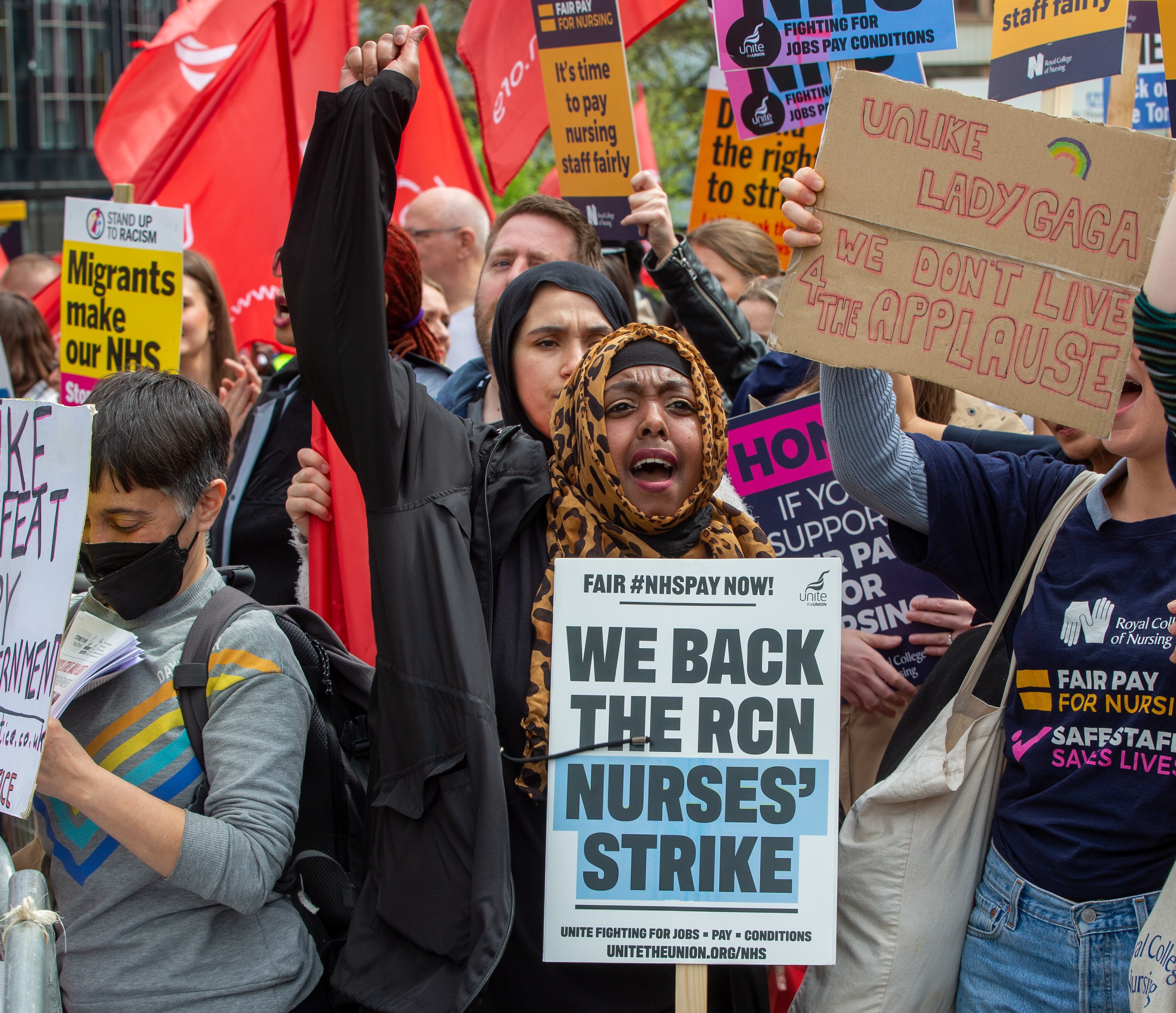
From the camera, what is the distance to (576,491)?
2.33 meters

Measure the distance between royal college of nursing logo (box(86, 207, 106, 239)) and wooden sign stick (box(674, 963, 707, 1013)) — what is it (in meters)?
3.37

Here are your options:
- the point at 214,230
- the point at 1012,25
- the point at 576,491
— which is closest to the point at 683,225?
the point at 214,230

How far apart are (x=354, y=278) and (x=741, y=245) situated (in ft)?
9.98

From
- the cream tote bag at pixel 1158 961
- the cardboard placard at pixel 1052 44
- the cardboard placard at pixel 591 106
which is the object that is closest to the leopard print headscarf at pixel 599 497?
the cream tote bag at pixel 1158 961

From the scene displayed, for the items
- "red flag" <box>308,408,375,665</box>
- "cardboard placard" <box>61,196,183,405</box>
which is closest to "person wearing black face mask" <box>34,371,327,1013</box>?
"red flag" <box>308,408,375,665</box>

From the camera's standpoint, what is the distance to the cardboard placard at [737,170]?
5621 millimetres

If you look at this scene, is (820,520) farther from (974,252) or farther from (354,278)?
(354,278)

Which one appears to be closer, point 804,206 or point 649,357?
point 804,206

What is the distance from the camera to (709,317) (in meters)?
3.77

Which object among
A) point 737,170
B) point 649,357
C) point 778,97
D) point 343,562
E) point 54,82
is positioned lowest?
point 343,562

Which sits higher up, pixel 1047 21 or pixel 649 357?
pixel 1047 21

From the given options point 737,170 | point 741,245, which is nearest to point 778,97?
point 741,245

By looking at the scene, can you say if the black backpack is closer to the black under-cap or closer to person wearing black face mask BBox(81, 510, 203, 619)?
person wearing black face mask BBox(81, 510, 203, 619)

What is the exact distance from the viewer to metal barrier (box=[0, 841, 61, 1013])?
159 centimetres
